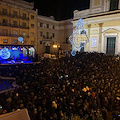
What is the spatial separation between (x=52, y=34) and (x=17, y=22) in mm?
9727

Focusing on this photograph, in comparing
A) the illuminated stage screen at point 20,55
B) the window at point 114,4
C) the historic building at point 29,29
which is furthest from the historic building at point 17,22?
the window at point 114,4

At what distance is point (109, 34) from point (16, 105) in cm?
1711

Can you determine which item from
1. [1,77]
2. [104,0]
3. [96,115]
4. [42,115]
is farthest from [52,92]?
[104,0]

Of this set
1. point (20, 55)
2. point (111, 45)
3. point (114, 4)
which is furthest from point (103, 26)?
point (20, 55)

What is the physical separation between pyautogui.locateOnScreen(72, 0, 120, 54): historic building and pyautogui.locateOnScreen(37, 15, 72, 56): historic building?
1143 cm

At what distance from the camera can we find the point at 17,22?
26.9m

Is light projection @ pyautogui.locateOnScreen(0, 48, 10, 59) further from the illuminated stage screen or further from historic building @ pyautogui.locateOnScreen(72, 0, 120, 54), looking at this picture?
historic building @ pyautogui.locateOnScreen(72, 0, 120, 54)

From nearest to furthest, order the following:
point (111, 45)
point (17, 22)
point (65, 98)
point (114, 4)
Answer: point (65, 98) < point (114, 4) < point (111, 45) < point (17, 22)

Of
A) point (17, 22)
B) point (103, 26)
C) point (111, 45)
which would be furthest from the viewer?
point (17, 22)

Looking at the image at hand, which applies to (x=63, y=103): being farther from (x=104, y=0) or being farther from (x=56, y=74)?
(x=104, y=0)

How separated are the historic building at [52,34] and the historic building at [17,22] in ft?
5.46

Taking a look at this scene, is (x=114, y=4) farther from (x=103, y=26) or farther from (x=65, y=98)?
(x=65, y=98)

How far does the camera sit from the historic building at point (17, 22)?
24489 millimetres

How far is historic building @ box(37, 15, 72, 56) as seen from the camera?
3066 centimetres
